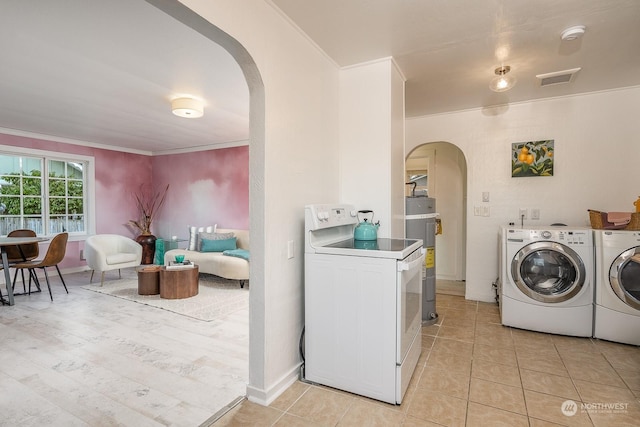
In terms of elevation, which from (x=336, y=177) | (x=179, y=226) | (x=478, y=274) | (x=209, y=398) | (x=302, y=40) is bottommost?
(x=209, y=398)

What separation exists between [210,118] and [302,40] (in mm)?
2750

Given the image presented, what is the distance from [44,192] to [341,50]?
233 inches

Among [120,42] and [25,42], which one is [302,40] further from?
[25,42]

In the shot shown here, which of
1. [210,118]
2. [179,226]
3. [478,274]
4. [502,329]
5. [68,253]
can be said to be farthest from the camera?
[179,226]

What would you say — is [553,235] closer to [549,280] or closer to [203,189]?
[549,280]

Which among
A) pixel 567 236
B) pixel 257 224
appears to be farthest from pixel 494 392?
pixel 257 224

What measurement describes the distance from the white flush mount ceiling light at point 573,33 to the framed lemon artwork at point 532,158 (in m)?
1.59

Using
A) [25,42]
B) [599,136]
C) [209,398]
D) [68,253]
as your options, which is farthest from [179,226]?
[599,136]

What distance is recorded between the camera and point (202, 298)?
13.9 feet

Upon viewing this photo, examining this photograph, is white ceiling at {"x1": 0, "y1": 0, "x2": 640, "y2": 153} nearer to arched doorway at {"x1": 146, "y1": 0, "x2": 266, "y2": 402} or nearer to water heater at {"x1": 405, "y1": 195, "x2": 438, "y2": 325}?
arched doorway at {"x1": 146, "y1": 0, "x2": 266, "y2": 402}

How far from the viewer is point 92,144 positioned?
609 cm

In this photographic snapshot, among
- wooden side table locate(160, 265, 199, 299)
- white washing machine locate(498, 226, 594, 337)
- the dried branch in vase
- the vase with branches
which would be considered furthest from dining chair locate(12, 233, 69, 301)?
white washing machine locate(498, 226, 594, 337)

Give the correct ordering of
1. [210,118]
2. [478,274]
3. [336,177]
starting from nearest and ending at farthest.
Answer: [336,177] → [478,274] → [210,118]

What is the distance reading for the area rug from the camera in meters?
3.71
